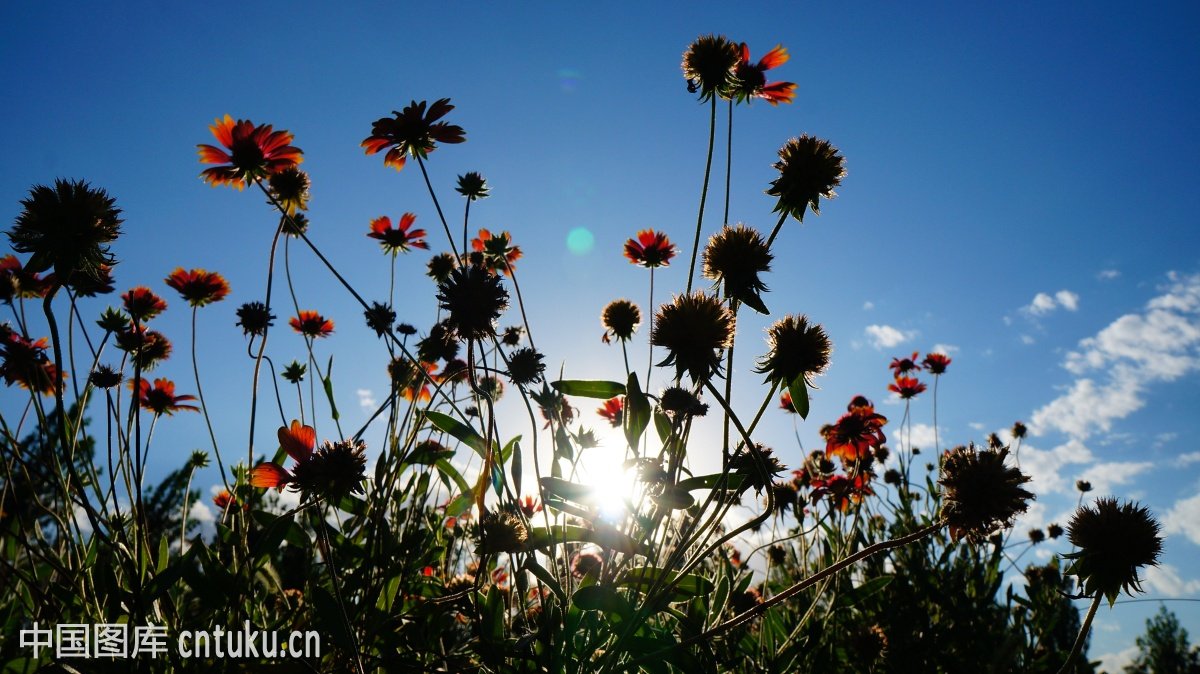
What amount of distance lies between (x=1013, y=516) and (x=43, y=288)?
306cm

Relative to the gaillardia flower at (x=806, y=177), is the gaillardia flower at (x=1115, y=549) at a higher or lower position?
lower

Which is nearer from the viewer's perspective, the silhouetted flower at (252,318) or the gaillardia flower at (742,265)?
the gaillardia flower at (742,265)

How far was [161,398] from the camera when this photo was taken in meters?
2.59

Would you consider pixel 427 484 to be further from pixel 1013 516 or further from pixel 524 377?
pixel 1013 516

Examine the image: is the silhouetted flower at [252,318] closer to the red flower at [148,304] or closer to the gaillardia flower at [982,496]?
the red flower at [148,304]

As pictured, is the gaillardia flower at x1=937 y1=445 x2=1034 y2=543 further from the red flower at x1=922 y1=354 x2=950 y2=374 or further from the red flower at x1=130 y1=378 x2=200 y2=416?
the red flower at x1=922 y1=354 x2=950 y2=374

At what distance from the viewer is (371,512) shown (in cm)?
179

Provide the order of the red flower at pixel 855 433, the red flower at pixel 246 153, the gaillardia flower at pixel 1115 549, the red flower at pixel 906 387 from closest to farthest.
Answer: the gaillardia flower at pixel 1115 549
the red flower at pixel 246 153
the red flower at pixel 855 433
the red flower at pixel 906 387

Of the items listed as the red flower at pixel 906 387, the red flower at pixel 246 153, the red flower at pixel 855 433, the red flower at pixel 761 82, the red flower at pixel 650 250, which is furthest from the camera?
the red flower at pixel 906 387

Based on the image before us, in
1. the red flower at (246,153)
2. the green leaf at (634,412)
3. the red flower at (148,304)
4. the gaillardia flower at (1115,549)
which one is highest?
the red flower at (246,153)

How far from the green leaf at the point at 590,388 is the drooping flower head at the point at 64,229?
1.01 meters

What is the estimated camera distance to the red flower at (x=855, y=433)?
233 cm

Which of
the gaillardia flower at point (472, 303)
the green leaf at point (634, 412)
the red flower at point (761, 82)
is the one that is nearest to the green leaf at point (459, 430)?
the gaillardia flower at point (472, 303)

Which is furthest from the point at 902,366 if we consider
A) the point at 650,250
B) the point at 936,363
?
the point at 650,250
